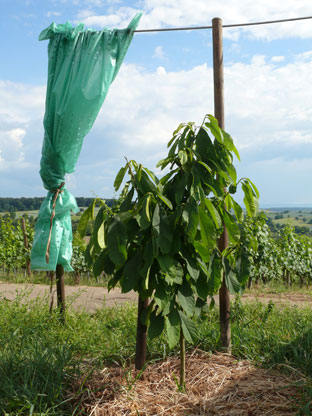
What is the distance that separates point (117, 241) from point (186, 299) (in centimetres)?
60

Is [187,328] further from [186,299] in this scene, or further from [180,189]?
[180,189]

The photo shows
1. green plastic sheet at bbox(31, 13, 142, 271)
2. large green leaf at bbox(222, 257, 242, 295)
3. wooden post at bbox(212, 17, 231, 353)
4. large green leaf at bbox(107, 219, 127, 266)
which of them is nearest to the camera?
large green leaf at bbox(107, 219, 127, 266)

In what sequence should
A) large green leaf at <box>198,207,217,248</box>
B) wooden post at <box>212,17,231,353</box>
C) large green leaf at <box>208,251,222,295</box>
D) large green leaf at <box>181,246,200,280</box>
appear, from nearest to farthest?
large green leaf at <box>198,207,217,248</box> < large green leaf at <box>181,246,200,280</box> < large green leaf at <box>208,251,222,295</box> < wooden post at <box>212,17,231,353</box>

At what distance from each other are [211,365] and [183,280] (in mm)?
897

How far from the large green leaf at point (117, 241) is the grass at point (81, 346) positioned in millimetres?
962

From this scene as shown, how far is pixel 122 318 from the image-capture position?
4555 millimetres

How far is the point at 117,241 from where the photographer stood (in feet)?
7.55

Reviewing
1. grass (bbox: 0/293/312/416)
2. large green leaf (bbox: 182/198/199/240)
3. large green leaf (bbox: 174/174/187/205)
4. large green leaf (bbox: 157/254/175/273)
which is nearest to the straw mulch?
grass (bbox: 0/293/312/416)

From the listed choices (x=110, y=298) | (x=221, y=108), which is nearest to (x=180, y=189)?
(x=221, y=108)

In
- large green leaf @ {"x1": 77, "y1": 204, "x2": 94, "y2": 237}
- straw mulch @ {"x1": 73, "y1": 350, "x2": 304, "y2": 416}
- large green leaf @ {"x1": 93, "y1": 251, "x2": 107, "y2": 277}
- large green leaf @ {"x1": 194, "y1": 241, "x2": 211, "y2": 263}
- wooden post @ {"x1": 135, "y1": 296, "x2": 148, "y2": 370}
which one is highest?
large green leaf @ {"x1": 77, "y1": 204, "x2": 94, "y2": 237}

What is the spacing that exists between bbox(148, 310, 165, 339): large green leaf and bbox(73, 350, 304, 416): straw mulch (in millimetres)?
459

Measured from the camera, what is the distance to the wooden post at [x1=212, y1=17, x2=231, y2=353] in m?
3.39

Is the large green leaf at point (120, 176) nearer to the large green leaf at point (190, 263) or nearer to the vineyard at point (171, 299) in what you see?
the vineyard at point (171, 299)

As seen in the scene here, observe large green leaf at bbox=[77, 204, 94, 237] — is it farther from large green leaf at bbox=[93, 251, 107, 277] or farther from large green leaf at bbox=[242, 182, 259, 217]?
large green leaf at bbox=[242, 182, 259, 217]
